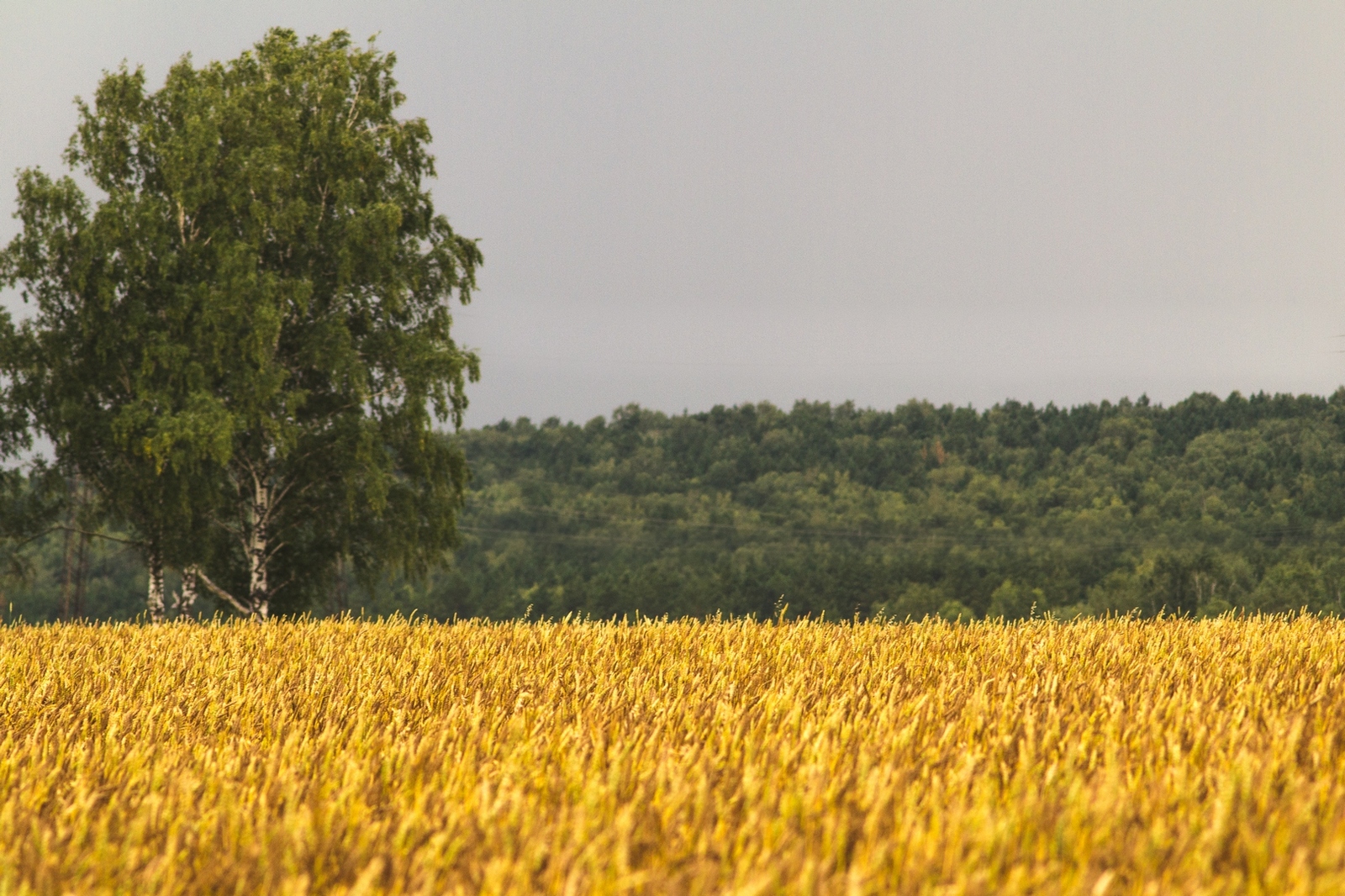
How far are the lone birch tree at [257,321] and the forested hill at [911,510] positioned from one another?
63.5m

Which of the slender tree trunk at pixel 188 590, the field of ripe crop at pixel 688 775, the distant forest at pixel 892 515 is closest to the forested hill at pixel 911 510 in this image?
the distant forest at pixel 892 515

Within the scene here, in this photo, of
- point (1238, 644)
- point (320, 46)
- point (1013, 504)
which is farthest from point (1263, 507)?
point (1238, 644)

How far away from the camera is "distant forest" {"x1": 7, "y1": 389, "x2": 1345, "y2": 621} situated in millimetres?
92188

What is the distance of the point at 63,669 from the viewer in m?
8.14

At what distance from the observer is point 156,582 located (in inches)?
1042

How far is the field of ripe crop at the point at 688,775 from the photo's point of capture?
10.1 feet

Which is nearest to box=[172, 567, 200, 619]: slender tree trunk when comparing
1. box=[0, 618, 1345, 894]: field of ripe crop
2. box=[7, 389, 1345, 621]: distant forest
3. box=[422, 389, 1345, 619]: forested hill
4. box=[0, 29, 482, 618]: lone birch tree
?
box=[0, 29, 482, 618]: lone birch tree

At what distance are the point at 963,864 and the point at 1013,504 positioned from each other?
391 ft

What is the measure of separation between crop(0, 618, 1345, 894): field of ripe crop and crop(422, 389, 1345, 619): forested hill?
77995 millimetres

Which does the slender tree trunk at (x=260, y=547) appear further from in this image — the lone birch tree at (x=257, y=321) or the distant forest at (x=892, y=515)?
the distant forest at (x=892, y=515)

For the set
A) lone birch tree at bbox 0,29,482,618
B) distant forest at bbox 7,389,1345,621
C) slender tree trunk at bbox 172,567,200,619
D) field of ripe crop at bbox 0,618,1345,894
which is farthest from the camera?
distant forest at bbox 7,389,1345,621

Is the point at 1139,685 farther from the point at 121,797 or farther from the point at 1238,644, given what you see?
the point at 121,797

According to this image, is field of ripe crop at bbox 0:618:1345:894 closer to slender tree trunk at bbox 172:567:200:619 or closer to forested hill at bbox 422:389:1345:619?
slender tree trunk at bbox 172:567:200:619

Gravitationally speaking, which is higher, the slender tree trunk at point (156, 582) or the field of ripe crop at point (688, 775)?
the field of ripe crop at point (688, 775)
